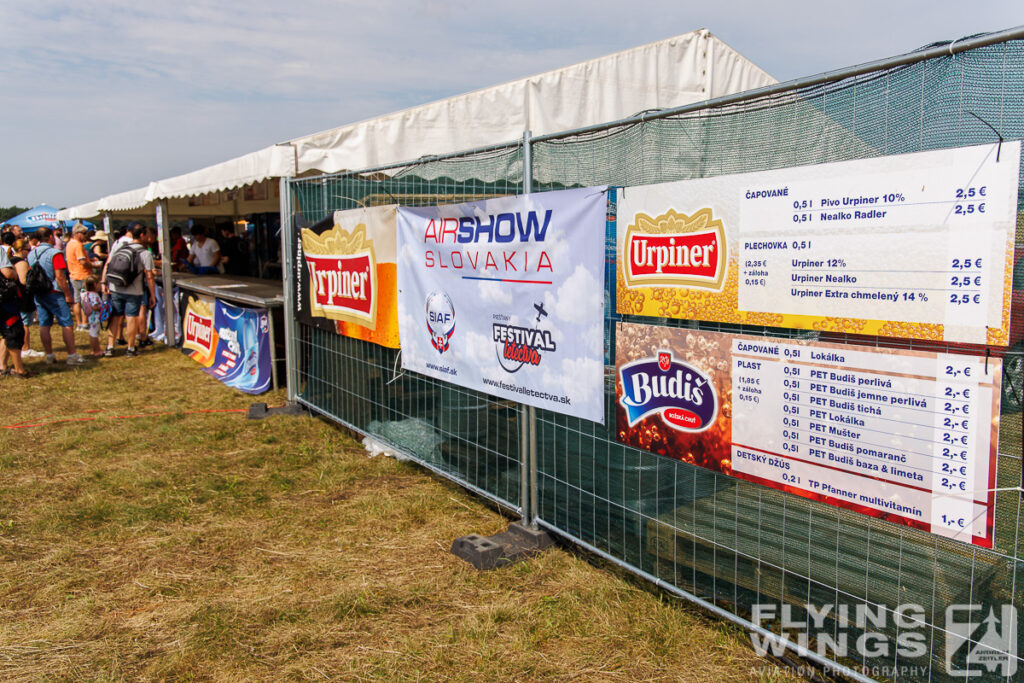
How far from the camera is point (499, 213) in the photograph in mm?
3697

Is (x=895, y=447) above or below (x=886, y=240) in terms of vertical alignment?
below

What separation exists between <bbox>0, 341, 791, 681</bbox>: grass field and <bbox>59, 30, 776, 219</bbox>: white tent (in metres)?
2.61

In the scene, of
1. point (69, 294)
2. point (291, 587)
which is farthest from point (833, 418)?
point (69, 294)

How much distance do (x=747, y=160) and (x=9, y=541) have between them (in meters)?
4.54

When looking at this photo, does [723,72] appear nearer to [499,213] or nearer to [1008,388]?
[499,213]

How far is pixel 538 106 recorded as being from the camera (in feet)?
18.1

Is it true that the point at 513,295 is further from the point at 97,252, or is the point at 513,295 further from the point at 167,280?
the point at 97,252

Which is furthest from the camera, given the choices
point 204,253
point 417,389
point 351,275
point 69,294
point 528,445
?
point 204,253

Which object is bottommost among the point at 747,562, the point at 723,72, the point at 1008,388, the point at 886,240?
the point at 747,562

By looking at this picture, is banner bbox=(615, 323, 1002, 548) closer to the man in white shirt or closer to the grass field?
the grass field

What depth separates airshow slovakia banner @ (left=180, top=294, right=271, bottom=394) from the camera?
793cm

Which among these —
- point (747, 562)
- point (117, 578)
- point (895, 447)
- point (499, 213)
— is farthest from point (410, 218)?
point (895, 447)

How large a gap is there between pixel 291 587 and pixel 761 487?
2.34m

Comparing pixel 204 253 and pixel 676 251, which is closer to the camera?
pixel 676 251
